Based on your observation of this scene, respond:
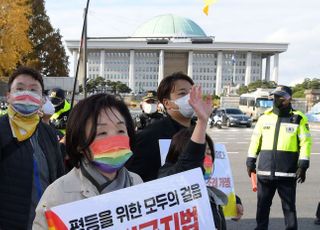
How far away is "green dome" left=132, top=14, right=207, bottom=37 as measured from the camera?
11449cm

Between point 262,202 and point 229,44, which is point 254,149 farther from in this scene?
point 229,44

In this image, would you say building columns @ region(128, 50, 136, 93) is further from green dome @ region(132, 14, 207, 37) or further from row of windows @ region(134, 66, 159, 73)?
green dome @ region(132, 14, 207, 37)

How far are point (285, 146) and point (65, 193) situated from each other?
4071mm

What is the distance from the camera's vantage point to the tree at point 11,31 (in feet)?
79.9

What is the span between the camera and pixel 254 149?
19.0ft

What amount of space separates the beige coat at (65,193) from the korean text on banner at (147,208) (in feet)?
0.36

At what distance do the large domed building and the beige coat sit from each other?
334 ft

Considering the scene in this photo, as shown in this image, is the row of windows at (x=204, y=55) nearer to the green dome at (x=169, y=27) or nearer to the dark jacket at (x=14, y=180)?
the green dome at (x=169, y=27)

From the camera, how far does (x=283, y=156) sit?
5.54 metres

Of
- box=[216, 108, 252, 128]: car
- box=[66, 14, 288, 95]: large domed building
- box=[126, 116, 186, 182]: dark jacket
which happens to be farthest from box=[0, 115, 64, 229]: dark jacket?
box=[66, 14, 288, 95]: large domed building

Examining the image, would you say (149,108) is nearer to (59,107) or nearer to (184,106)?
(59,107)

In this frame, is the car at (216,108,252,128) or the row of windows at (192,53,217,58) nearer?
the car at (216,108,252,128)

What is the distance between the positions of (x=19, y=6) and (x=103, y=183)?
24.6 metres

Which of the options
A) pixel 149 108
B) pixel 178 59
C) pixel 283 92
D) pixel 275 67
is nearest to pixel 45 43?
pixel 149 108
